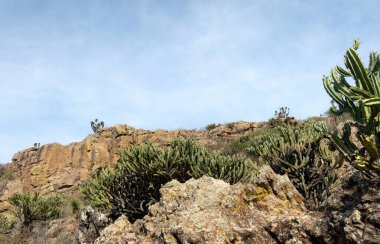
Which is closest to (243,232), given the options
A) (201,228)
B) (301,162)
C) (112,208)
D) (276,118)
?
(201,228)

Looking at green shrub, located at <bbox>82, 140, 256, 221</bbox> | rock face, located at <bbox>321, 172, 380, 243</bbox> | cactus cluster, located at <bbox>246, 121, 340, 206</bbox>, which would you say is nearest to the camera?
rock face, located at <bbox>321, 172, 380, 243</bbox>

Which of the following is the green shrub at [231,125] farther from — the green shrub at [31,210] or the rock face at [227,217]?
the rock face at [227,217]

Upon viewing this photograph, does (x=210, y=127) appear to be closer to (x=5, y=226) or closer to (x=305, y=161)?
(x=5, y=226)

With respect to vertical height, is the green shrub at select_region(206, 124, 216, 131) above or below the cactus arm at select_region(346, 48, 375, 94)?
above

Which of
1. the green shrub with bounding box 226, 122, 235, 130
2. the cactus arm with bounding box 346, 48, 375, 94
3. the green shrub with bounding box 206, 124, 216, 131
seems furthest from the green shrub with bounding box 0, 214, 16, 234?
the green shrub with bounding box 206, 124, 216, 131

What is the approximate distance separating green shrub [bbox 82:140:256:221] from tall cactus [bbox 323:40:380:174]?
14.2 ft

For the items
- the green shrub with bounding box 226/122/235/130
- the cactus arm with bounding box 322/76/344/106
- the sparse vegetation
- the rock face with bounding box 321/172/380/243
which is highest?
the green shrub with bounding box 226/122/235/130

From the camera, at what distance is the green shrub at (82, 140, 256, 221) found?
9.34 m

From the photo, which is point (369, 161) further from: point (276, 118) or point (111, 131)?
point (111, 131)

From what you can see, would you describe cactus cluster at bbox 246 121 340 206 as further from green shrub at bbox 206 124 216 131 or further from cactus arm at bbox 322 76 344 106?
green shrub at bbox 206 124 216 131

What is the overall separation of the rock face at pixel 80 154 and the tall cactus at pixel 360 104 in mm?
25311

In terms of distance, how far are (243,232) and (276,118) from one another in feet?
89.8

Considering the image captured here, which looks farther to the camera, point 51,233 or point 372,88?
point 51,233

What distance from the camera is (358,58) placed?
4699mm
